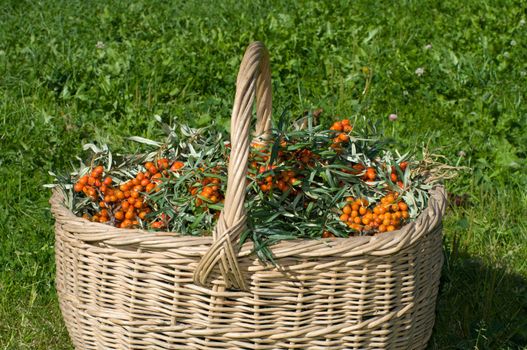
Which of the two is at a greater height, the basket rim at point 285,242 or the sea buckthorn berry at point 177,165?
the basket rim at point 285,242

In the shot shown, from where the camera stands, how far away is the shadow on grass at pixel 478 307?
10.5ft

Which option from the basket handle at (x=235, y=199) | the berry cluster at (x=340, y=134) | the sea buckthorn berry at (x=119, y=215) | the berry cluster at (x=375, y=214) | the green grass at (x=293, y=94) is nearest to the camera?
the basket handle at (x=235, y=199)

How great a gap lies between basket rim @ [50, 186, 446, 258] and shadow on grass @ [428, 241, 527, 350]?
755 millimetres

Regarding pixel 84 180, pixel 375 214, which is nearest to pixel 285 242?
pixel 375 214

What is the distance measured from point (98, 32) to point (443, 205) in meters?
3.54

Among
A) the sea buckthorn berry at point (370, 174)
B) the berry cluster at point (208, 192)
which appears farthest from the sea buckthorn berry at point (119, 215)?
the sea buckthorn berry at point (370, 174)

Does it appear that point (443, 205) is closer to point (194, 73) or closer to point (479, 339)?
point (479, 339)

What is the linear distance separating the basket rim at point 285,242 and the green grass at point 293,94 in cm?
77

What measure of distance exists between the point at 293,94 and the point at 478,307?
1.90 metres

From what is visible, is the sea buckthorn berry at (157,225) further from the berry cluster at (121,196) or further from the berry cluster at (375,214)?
the berry cluster at (375,214)

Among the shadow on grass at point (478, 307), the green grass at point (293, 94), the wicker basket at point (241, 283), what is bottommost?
the shadow on grass at point (478, 307)

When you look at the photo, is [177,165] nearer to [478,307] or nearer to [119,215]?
[119,215]

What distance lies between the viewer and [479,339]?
10.5 feet

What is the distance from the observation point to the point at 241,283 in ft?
7.72
